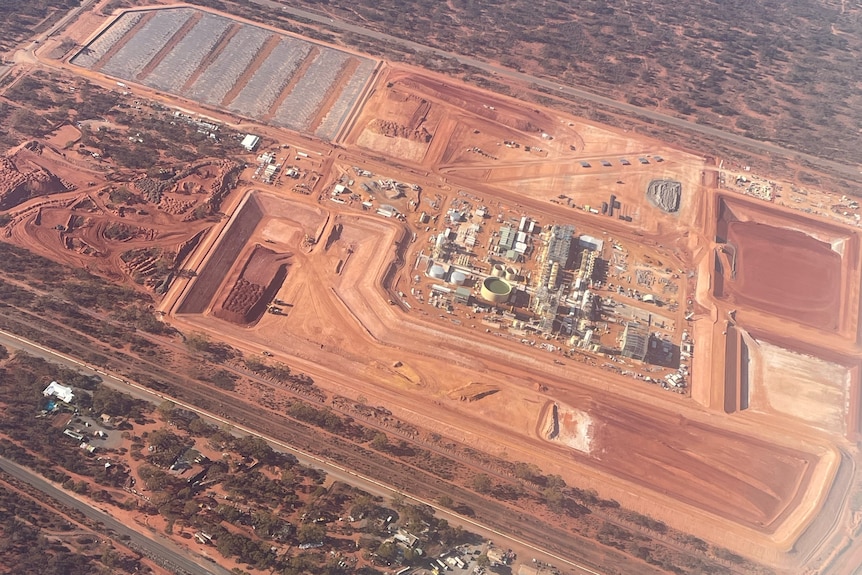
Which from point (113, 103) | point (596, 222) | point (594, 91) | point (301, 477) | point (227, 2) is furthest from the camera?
point (227, 2)

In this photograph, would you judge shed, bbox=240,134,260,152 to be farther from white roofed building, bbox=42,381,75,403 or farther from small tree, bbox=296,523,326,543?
small tree, bbox=296,523,326,543

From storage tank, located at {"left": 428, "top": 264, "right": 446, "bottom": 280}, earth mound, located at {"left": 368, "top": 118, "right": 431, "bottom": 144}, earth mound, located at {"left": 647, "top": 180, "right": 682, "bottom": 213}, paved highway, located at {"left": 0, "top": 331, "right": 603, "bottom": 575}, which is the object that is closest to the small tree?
paved highway, located at {"left": 0, "top": 331, "right": 603, "bottom": 575}

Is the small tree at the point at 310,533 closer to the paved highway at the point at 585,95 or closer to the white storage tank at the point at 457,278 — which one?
the white storage tank at the point at 457,278

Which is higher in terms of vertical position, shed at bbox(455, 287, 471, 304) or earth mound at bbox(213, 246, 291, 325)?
shed at bbox(455, 287, 471, 304)

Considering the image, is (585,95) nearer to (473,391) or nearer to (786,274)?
(786,274)

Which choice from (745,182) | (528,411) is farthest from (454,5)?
(528,411)

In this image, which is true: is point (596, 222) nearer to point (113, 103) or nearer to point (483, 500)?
point (483, 500)

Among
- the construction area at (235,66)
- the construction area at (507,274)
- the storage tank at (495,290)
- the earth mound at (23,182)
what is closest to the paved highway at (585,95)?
the construction area at (507,274)
